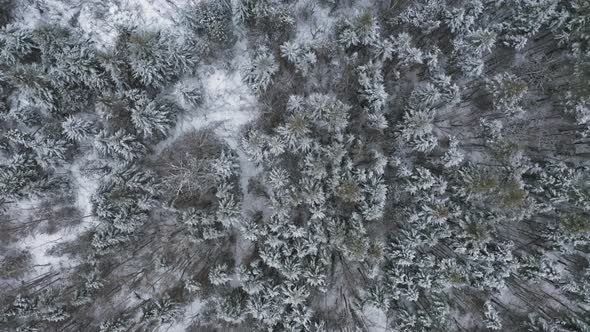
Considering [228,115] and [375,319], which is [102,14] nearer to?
[228,115]

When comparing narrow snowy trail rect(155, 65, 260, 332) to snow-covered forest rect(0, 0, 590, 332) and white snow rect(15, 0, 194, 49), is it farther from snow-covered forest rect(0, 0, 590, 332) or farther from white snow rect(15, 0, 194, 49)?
white snow rect(15, 0, 194, 49)

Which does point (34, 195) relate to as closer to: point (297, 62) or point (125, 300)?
point (125, 300)

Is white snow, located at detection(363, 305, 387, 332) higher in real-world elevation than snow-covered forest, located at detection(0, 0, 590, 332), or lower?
lower

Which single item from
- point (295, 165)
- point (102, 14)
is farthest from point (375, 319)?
point (102, 14)

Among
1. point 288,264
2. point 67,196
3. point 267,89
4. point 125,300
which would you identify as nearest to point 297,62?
point 267,89

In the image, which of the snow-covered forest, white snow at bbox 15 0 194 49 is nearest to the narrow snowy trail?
the snow-covered forest

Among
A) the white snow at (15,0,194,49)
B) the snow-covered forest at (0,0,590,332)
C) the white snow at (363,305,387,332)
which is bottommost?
the white snow at (363,305,387,332)

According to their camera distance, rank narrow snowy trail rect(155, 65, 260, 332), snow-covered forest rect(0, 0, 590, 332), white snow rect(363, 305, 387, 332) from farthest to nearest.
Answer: narrow snowy trail rect(155, 65, 260, 332)
white snow rect(363, 305, 387, 332)
snow-covered forest rect(0, 0, 590, 332)

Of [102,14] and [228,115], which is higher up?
[102,14]

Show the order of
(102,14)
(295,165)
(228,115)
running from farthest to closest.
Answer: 1. (228,115)
2. (102,14)
3. (295,165)
